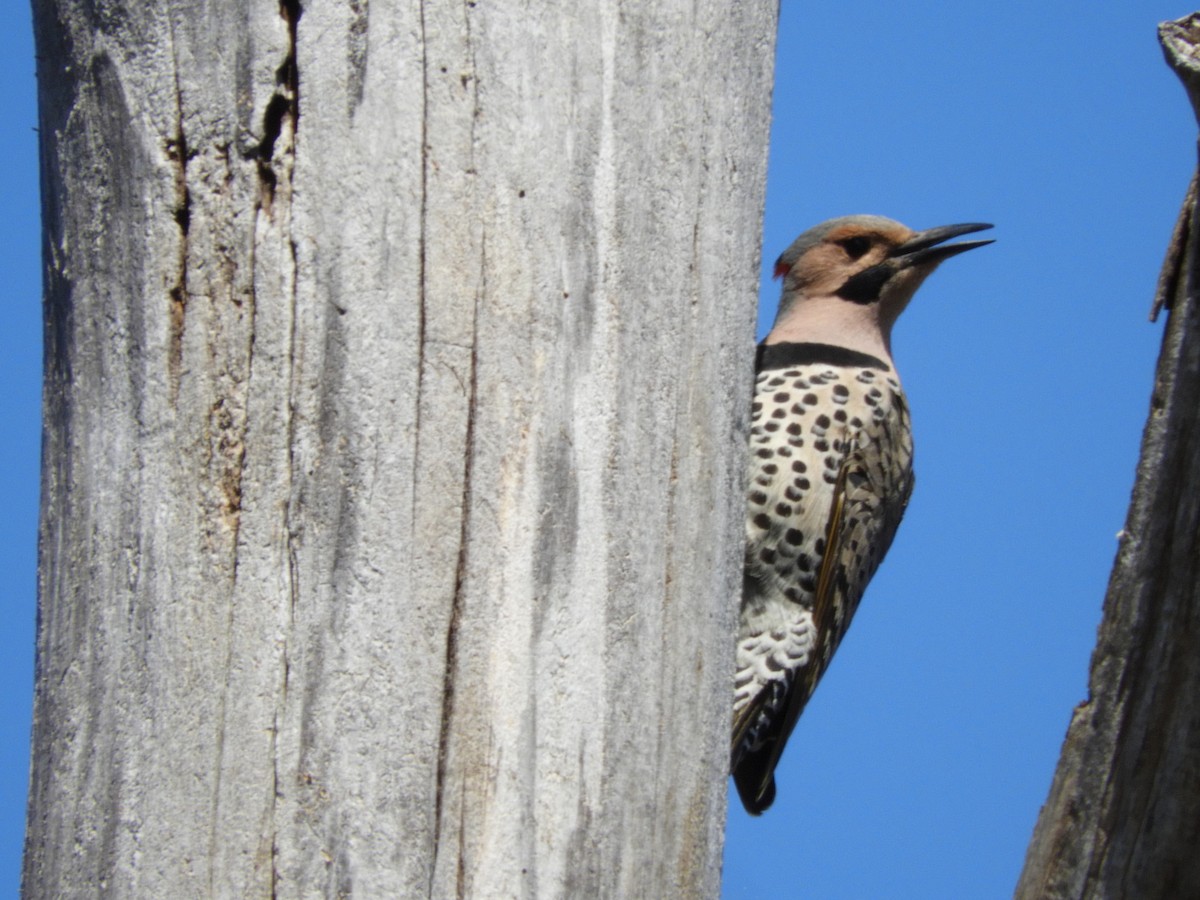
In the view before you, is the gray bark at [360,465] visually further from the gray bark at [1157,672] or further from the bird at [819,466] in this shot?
the bird at [819,466]

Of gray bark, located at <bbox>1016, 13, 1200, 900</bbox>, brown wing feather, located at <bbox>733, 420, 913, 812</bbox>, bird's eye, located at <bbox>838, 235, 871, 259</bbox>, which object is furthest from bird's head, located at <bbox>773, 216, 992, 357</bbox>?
gray bark, located at <bbox>1016, 13, 1200, 900</bbox>

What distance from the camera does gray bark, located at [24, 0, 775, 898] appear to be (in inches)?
59.4

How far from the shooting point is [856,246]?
10.8 ft

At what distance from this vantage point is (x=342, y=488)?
1525 mm

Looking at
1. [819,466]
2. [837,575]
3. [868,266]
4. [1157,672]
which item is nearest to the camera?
[1157,672]

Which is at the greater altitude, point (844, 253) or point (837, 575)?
point (844, 253)

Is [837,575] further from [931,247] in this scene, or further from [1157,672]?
[1157,672]

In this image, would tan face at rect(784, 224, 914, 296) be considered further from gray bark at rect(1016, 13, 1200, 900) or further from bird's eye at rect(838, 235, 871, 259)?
gray bark at rect(1016, 13, 1200, 900)

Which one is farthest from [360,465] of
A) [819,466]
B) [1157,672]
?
[819,466]

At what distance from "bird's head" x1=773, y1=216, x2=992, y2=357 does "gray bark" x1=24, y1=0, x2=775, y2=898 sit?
169 centimetres

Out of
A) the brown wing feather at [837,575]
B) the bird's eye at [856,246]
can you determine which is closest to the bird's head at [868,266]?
the bird's eye at [856,246]

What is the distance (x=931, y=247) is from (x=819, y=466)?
2.33 ft

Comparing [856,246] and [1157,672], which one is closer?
[1157,672]

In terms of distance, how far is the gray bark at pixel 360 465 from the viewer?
1510 millimetres
